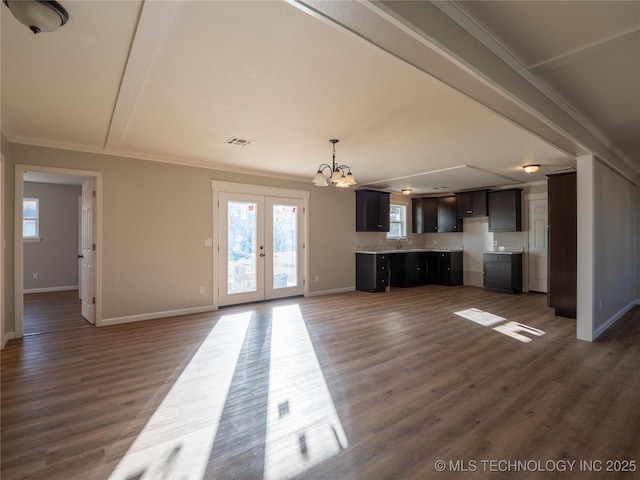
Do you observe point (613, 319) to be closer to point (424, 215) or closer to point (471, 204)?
point (471, 204)

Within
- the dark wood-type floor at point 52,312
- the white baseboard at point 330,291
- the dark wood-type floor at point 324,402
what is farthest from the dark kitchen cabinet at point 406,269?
the dark wood-type floor at point 52,312

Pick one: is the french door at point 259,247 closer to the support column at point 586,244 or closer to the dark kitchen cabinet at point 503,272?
the dark kitchen cabinet at point 503,272

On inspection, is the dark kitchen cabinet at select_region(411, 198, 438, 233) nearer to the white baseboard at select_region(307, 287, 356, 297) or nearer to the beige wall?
the white baseboard at select_region(307, 287, 356, 297)

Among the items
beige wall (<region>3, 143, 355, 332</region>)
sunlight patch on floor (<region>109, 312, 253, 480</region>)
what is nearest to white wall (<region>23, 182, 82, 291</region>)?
beige wall (<region>3, 143, 355, 332</region>)

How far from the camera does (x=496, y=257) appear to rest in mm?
7301

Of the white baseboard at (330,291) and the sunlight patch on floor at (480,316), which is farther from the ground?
the white baseboard at (330,291)

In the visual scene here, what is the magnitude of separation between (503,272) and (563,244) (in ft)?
7.70

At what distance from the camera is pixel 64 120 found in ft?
11.3

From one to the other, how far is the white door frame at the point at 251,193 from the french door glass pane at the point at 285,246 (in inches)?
7.1

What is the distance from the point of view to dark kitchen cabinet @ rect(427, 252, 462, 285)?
829cm

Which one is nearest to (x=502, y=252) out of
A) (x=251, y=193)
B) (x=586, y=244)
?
(x=586, y=244)

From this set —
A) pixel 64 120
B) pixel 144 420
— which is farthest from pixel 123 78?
pixel 144 420

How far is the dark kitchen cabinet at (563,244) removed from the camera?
487 centimetres

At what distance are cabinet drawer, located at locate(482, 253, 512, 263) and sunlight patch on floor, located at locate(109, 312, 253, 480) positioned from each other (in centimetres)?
616
